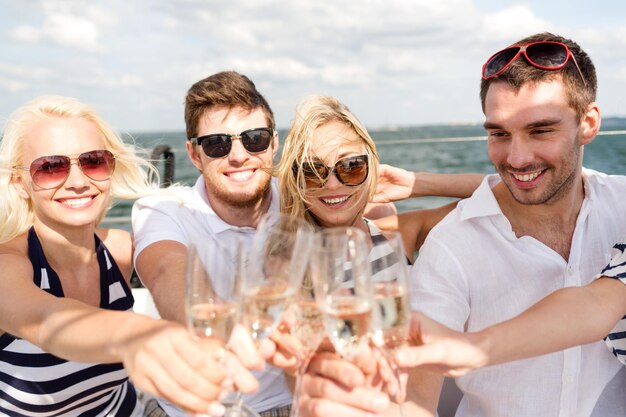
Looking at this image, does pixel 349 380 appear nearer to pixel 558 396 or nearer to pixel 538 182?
pixel 558 396

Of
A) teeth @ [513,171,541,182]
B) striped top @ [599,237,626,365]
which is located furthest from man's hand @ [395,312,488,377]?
teeth @ [513,171,541,182]

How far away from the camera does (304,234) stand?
1.33 metres

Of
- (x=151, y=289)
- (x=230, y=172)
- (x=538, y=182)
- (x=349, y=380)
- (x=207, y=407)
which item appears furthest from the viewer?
(x=230, y=172)

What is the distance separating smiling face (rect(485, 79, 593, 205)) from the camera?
7.64 ft

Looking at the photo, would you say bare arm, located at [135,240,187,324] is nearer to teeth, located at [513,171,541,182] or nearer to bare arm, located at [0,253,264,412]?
bare arm, located at [0,253,264,412]

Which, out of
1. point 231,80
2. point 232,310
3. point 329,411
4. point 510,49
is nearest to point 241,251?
point 232,310

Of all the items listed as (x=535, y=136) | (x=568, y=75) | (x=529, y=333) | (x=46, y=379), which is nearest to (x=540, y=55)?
(x=568, y=75)

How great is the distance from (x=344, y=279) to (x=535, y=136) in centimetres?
145

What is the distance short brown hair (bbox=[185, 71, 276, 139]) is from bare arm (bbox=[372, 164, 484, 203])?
2.53 feet

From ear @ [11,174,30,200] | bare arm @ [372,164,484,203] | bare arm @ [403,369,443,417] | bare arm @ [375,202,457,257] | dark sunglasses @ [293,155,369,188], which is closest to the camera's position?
bare arm @ [403,369,443,417]

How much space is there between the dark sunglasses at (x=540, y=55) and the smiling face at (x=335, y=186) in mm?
739

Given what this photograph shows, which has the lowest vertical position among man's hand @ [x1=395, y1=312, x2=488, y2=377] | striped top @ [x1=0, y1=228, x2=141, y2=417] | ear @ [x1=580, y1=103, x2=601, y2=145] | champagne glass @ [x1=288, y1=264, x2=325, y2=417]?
striped top @ [x1=0, y1=228, x2=141, y2=417]

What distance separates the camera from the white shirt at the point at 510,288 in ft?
7.20

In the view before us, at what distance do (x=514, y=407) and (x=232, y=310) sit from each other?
147 cm
